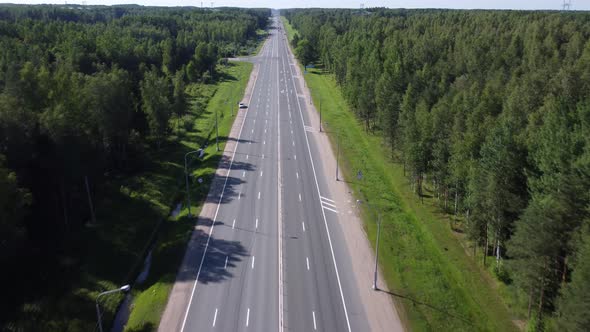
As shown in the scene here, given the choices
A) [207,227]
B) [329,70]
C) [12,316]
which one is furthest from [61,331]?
[329,70]

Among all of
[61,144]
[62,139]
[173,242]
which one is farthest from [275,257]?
[62,139]

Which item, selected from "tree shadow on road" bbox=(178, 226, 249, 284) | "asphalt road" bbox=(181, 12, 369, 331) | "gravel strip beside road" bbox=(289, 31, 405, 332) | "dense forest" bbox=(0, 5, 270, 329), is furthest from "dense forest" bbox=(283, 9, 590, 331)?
"dense forest" bbox=(0, 5, 270, 329)

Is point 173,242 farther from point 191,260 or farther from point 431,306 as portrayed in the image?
point 431,306

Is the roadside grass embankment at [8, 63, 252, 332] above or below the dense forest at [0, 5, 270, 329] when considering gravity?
below

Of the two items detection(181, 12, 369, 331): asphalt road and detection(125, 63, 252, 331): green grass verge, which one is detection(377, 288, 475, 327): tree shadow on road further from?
detection(125, 63, 252, 331): green grass verge

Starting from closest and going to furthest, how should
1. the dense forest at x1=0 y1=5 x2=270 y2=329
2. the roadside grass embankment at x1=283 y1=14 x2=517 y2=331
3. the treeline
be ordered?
the roadside grass embankment at x1=283 y1=14 x2=517 y2=331, the dense forest at x1=0 y1=5 x2=270 y2=329, the treeline

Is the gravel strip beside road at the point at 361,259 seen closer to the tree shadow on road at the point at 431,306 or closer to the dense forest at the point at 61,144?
the tree shadow on road at the point at 431,306

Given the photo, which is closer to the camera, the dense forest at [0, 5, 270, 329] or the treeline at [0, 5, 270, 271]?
the dense forest at [0, 5, 270, 329]

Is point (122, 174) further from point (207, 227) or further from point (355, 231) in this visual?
point (355, 231)
